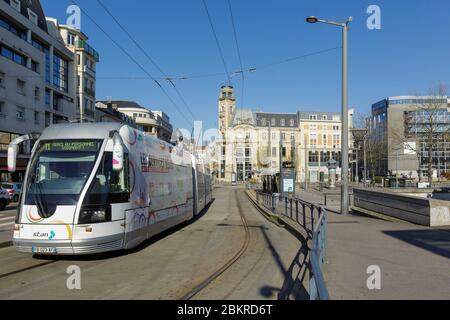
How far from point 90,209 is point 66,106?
46772 millimetres

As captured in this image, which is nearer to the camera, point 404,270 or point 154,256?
point 404,270

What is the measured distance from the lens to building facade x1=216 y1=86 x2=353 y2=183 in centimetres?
10512

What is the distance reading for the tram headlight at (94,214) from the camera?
893cm

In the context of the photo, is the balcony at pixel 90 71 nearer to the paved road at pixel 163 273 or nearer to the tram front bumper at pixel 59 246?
the paved road at pixel 163 273

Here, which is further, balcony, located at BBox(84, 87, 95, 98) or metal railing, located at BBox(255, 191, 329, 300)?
balcony, located at BBox(84, 87, 95, 98)

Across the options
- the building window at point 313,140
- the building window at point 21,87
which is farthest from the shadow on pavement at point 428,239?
the building window at point 313,140

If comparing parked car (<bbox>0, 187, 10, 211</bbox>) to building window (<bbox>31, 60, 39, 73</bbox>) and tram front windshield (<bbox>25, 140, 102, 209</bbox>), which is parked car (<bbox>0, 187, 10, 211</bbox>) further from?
tram front windshield (<bbox>25, 140, 102, 209</bbox>)

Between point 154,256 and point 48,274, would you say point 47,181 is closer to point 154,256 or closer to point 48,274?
point 48,274

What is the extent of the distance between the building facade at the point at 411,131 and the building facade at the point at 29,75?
3593cm

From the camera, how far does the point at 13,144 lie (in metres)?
9.99

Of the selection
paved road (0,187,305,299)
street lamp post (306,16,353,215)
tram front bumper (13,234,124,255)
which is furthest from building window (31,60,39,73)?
tram front bumper (13,234,124,255)

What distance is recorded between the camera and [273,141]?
106 meters
